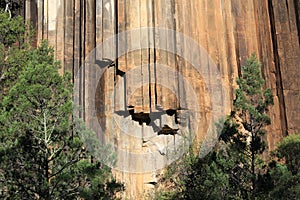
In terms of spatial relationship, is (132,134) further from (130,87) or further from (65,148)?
(65,148)

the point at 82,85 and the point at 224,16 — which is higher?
the point at 224,16

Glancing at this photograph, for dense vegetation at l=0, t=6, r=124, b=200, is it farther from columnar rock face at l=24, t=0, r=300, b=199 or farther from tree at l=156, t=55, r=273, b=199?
columnar rock face at l=24, t=0, r=300, b=199

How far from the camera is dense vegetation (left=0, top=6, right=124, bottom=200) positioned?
10219 mm

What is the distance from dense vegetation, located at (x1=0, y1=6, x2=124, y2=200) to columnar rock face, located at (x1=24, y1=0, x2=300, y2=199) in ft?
21.8

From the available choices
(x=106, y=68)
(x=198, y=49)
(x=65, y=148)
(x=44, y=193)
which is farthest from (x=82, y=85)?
(x=44, y=193)

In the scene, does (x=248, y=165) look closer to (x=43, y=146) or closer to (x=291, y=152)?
(x=291, y=152)

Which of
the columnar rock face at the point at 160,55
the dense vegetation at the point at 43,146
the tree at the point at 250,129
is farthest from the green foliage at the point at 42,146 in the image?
the columnar rock face at the point at 160,55

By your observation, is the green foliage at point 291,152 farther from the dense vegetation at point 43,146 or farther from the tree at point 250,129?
the dense vegetation at point 43,146

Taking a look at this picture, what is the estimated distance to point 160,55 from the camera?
18.1m

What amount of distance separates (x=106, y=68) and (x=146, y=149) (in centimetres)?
309

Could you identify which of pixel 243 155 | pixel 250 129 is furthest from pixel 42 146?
pixel 250 129

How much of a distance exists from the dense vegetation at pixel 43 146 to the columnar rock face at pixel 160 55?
664 centimetres

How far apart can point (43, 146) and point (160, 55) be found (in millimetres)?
8152

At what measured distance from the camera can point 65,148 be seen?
10945 millimetres
